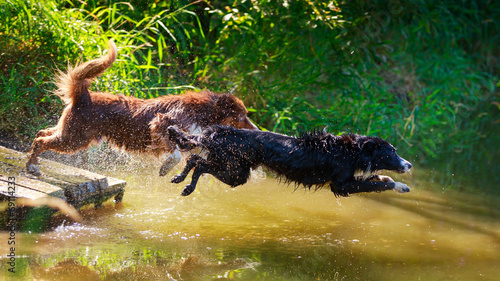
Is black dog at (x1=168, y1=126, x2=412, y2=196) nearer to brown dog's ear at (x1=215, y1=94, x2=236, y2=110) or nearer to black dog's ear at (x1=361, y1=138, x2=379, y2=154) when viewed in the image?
black dog's ear at (x1=361, y1=138, x2=379, y2=154)

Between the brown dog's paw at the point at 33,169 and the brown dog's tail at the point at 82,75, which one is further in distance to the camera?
the brown dog's tail at the point at 82,75

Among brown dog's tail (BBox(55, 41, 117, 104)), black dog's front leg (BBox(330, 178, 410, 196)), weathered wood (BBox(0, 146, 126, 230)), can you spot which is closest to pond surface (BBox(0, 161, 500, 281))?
weathered wood (BBox(0, 146, 126, 230))

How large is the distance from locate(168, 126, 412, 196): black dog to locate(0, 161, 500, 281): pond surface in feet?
1.27

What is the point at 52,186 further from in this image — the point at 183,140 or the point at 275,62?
the point at 275,62

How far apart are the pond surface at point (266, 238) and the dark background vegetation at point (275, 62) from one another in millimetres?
1308

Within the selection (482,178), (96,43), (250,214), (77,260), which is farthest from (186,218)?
(482,178)

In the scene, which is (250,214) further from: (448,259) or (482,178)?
(482,178)

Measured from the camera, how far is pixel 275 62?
693 centimetres

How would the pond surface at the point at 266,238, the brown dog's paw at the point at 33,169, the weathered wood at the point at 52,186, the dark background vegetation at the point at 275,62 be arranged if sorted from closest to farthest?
the pond surface at the point at 266,238, the weathered wood at the point at 52,186, the brown dog's paw at the point at 33,169, the dark background vegetation at the point at 275,62

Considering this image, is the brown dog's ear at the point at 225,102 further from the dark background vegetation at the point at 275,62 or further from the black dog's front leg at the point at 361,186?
the black dog's front leg at the point at 361,186

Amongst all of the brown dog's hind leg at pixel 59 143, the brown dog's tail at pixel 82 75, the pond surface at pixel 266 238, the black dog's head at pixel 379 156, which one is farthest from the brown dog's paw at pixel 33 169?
the black dog's head at pixel 379 156

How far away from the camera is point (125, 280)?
288cm

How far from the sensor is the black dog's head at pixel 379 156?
3975 millimetres

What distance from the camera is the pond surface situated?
311cm
